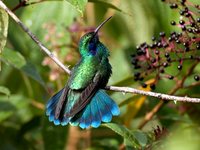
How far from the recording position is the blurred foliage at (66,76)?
108 inches

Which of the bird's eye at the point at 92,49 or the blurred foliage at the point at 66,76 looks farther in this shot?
the blurred foliage at the point at 66,76

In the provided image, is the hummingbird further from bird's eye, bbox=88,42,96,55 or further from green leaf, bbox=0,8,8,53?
green leaf, bbox=0,8,8,53

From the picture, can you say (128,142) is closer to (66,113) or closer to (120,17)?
(66,113)

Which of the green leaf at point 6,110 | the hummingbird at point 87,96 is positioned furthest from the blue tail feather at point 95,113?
the green leaf at point 6,110

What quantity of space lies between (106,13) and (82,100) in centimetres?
181

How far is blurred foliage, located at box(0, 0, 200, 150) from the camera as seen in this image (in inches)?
108

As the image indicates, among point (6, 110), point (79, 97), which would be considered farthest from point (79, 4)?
point (6, 110)

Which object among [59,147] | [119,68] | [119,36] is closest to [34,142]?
[59,147]

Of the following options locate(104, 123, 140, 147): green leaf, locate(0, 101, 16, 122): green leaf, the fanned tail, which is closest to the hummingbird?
the fanned tail

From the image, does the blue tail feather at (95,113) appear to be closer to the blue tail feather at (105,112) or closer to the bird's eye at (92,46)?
the blue tail feather at (105,112)

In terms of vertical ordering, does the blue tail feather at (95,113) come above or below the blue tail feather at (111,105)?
above

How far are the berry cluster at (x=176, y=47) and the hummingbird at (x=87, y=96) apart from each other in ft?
0.59

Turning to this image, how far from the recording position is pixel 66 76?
309cm

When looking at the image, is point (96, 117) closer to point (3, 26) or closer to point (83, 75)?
point (83, 75)
